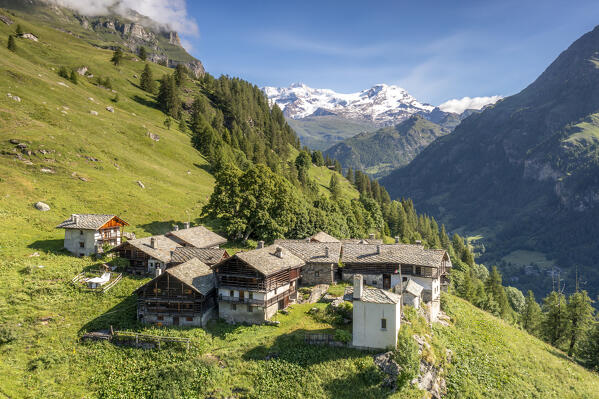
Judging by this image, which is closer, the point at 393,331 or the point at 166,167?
the point at 393,331

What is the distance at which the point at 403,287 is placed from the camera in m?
48.5

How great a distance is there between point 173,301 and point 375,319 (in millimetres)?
24439

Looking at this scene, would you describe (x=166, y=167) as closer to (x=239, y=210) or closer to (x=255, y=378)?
(x=239, y=210)

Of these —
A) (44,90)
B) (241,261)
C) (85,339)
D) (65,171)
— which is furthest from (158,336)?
(44,90)

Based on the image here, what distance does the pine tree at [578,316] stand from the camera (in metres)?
65.2

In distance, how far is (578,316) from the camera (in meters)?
66.1

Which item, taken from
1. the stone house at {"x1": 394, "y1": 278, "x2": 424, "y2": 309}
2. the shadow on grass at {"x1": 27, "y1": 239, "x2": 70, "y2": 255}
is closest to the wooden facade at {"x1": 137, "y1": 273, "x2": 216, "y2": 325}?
the shadow on grass at {"x1": 27, "y1": 239, "x2": 70, "y2": 255}

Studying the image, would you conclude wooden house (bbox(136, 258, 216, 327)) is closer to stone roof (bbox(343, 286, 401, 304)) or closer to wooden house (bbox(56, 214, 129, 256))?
wooden house (bbox(56, 214, 129, 256))

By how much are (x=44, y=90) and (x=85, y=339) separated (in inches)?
3953

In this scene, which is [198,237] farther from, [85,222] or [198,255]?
[85,222]

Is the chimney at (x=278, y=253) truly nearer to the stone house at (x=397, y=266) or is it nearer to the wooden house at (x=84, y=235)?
the stone house at (x=397, y=266)

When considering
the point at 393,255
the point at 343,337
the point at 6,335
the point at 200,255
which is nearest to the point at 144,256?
the point at 200,255

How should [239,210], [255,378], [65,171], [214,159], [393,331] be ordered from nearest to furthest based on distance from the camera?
1. [255,378]
2. [393,331]
3. [239,210]
4. [65,171]
5. [214,159]

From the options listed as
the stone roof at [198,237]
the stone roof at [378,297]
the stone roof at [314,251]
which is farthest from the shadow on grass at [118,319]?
the stone roof at [378,297]
